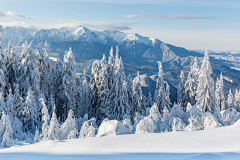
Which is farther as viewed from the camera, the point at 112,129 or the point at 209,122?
the point at 209,122

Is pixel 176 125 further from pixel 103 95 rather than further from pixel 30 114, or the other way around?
pixel 103 95

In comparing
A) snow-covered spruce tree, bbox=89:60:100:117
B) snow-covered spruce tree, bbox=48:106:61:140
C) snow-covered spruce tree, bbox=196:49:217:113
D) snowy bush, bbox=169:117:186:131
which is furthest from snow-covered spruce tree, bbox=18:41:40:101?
snow-covered spruce tree, bbox=196:49:217:113

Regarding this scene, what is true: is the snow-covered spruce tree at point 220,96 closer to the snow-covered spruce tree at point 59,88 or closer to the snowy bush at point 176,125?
the snow-covered spruce tree at point 59,88

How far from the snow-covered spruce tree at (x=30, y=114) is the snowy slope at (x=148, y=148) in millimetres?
11450

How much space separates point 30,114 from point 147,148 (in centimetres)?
1447

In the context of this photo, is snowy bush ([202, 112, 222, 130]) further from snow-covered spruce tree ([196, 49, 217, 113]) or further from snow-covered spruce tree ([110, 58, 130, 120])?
snow-covered spruce tree ([110, 58, 130, 120])

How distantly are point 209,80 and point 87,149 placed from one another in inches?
830

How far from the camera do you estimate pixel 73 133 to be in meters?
11.9

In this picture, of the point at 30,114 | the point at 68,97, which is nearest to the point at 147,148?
the point at 30,114

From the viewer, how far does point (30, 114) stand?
1653 centimetres

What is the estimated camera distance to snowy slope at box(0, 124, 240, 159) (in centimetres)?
482

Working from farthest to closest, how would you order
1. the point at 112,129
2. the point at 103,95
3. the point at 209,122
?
the point at 103,95, the point at 209,122, the point at 112,129

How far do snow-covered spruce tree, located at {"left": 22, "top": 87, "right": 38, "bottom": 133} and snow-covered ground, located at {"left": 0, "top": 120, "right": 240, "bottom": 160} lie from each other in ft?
37.7

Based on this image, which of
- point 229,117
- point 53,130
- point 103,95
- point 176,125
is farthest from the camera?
point 103,95
